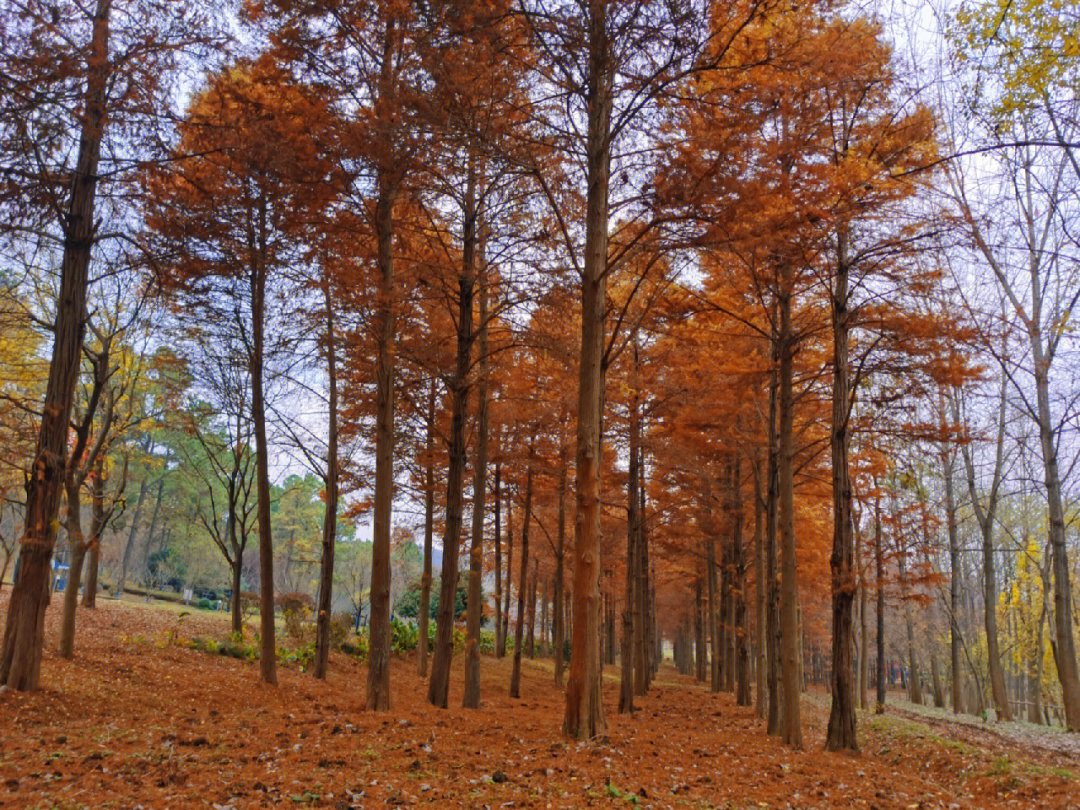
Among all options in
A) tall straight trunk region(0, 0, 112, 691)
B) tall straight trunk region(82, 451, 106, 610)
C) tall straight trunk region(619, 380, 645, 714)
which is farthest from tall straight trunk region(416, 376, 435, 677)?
tall straight trunk region(0, 0, 112, 691)

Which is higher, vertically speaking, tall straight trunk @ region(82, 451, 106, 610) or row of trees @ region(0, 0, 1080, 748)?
row of trees @ region(0, 0, 1080, 748)

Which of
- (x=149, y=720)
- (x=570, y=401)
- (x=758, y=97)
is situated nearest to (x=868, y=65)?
(x=758, y=97)

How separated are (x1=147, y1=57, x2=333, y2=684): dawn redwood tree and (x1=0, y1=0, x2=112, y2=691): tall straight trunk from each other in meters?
0.77

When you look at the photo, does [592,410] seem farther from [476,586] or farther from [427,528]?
[427,528]

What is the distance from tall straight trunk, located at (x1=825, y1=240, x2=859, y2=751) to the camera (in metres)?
9.20

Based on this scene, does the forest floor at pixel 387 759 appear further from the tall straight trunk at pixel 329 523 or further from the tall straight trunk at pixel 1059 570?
the tall straight trunk at pixel 1059 570

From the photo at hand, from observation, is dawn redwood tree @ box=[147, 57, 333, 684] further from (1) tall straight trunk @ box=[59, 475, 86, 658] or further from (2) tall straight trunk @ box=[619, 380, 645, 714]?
(2) tall straight trunk @ box=[619, 380, 645, 714]

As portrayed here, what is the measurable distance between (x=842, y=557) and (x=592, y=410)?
181 inches

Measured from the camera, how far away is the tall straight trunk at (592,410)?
6820 millimetres

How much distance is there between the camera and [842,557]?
367 inches

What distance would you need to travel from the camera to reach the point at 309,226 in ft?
31.5

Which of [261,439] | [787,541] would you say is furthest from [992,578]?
[261,439]

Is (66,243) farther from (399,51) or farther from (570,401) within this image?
(570,401)

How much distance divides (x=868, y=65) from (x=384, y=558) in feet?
30.6
